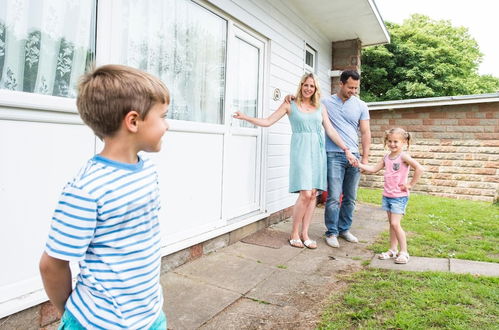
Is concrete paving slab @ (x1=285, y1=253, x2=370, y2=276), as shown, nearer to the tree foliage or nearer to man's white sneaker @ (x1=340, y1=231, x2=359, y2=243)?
man's white sneaker @ (x1=340, y1=231, x2=359, y2=243)

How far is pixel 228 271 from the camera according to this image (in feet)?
10.7

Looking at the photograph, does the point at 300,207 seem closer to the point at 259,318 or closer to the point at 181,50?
the point at 259,318

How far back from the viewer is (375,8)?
239 inches

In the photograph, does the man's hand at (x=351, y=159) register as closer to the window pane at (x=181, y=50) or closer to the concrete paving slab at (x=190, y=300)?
the window pane at (x=181, y=50)

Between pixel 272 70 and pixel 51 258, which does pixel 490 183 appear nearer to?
pixel 272 70

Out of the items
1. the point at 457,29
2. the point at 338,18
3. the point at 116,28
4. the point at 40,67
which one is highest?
the point at 457,29

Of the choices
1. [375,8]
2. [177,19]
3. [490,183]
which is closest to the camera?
[177,19]

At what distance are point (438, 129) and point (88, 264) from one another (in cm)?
1022

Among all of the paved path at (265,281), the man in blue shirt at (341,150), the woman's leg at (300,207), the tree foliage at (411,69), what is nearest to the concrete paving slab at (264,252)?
the paved path at (265,281)

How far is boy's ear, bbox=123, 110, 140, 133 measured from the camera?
1.04 meters

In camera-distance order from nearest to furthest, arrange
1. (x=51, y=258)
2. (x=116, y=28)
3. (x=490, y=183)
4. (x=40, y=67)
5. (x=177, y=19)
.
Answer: (x=51, y=258), (x=40, y=67), (x=116, y=28), (x=177, y=19), (x=490, y=183)

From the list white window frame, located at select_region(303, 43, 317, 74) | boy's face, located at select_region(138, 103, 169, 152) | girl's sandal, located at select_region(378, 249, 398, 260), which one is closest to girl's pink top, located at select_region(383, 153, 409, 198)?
girl's sandal, located at select_region(378, 249, 398, 260)

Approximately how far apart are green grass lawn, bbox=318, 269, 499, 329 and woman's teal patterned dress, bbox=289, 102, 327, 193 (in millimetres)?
1152

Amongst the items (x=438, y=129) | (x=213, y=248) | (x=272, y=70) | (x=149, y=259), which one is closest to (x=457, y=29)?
(x=438, y=129)
